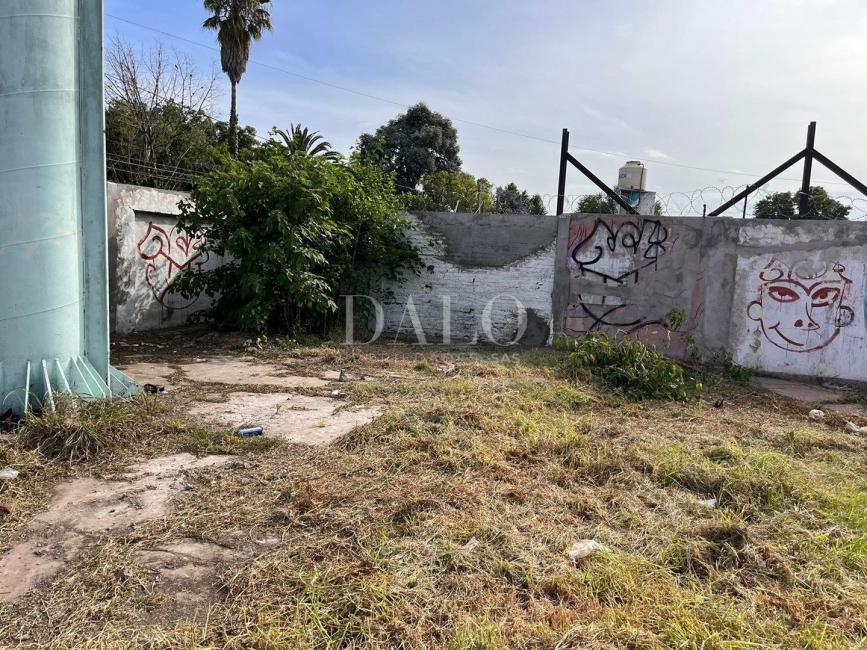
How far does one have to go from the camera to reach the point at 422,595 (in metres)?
2.14

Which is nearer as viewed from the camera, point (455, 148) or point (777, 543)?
point (777, 543)

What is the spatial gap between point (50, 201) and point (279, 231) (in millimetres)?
3268

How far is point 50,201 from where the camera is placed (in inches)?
149

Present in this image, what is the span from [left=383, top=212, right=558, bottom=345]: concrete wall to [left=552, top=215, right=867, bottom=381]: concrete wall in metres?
0.29

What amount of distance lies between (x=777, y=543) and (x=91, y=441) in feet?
12.0

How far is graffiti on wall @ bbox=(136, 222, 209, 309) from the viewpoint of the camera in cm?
772

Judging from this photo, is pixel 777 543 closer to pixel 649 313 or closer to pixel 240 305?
pixel 649 313

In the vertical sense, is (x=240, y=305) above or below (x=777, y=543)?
above

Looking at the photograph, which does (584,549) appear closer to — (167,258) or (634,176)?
(167,258)

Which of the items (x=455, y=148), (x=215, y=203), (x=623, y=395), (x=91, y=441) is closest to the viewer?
(x=91, y=441)

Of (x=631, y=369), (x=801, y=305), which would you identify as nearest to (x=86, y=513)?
(x=631, y=369)

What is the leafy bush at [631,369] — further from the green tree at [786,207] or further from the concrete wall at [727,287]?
the green tree at [786,207]

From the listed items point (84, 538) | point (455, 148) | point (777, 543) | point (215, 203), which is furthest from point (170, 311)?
point (455, 148)

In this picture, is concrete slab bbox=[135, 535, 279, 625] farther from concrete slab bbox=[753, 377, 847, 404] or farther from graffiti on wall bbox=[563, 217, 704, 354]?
graffiti on wall bbox=[563, 217, 704, 354]
